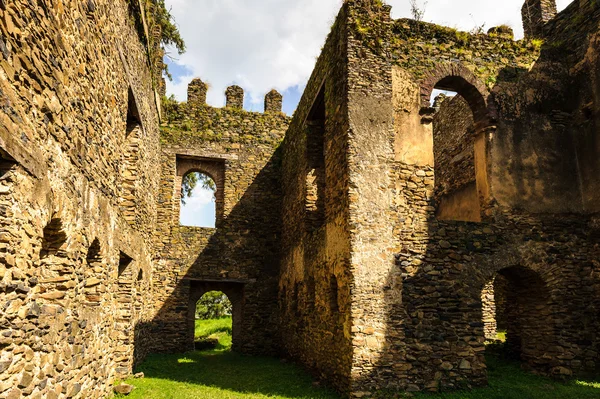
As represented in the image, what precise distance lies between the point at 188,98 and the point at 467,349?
11219mm

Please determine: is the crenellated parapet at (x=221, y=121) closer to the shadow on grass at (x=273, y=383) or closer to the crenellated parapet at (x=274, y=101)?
the crenellated parapet at (x=274, y=101)

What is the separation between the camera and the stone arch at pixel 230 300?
13.8 meters

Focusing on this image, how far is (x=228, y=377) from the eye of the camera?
980 centimetres

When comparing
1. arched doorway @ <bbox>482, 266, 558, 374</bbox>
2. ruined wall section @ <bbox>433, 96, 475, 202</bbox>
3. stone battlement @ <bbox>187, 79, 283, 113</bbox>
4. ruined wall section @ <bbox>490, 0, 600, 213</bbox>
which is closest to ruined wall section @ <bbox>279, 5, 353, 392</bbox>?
stone battlement @ <bbox>187, 79, 283, 113</bbox>

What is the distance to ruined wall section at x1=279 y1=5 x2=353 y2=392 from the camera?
26.9ft

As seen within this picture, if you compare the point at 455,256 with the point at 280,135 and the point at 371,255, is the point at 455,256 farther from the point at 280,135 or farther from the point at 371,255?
the point at 280,135

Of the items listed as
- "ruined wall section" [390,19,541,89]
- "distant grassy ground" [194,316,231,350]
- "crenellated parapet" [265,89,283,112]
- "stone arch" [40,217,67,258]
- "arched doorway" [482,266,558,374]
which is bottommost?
"distant grassy ground" [194,316,231,350]

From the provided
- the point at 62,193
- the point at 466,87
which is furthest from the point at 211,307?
the point at 62,193

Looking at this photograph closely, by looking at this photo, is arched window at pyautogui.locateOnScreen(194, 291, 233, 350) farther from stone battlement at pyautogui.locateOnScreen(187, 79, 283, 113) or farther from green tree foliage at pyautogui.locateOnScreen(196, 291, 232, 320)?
stone battlement at pyautogui.locateOnScreen(187, 79, 283, 113)

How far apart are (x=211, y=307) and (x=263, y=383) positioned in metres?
16.9

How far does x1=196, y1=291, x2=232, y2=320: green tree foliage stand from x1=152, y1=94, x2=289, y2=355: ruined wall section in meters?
11.2

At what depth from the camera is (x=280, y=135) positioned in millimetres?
15422

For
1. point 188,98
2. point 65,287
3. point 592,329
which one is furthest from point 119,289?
point 592,329

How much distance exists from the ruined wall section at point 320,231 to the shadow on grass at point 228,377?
1.60 ft
